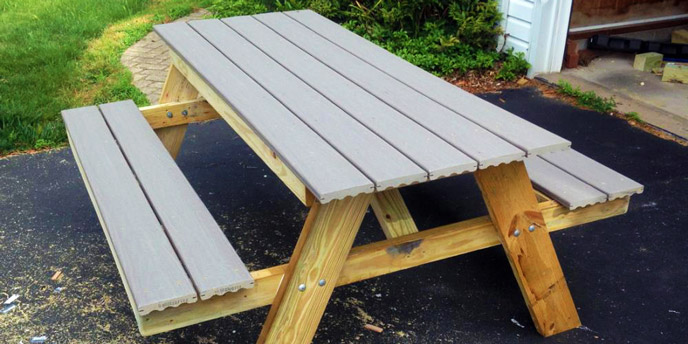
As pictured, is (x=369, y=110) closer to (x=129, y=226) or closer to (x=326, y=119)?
(x=326, y=119)

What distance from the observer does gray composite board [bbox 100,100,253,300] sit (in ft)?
6.42

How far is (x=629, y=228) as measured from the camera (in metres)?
3.27

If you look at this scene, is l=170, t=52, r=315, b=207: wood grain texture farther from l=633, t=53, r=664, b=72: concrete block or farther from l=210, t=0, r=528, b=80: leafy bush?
l=633, t=53, r=664, b=72: concrete block

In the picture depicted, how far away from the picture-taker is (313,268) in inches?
83.9

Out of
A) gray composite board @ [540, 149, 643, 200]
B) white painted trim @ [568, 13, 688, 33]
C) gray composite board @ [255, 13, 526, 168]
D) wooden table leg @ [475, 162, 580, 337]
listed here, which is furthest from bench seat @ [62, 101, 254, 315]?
white painted trim @ [568, 13, 688, 33]

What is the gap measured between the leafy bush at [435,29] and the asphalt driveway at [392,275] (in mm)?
1423

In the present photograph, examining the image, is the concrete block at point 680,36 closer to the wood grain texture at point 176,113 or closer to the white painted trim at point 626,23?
the white painted trim at point 626,23

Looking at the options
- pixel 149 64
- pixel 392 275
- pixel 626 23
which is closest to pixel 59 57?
pixel 149 64

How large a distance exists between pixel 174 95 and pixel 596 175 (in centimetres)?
195

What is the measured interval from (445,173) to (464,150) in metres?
0.14

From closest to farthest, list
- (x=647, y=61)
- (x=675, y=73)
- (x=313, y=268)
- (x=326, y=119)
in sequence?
(x=313, y=268) → (x=326, y=119) → (x=675, y=73) → (x=647, y=61)

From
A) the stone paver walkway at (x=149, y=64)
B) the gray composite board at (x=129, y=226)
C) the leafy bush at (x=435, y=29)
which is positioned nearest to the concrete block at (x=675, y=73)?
the leafy bush at (x=435, y=29)

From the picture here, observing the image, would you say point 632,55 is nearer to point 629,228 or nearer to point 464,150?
point 629,228

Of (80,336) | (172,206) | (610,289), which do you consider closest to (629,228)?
(610,289)
